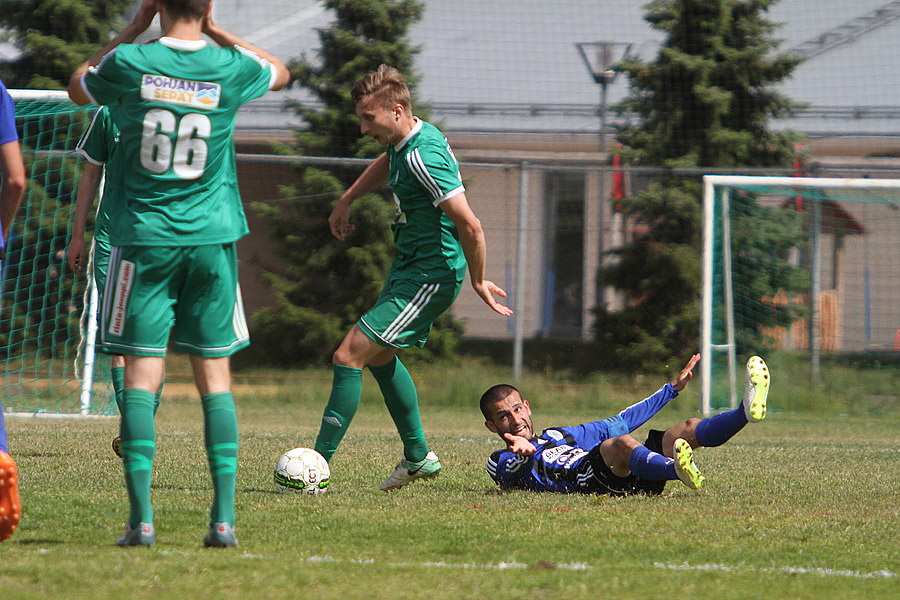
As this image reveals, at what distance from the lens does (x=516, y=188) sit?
1625 cm

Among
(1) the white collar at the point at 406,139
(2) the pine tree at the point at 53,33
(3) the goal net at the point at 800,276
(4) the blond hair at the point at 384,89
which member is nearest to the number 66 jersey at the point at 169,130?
(4) the blond hair at the point at 384,89

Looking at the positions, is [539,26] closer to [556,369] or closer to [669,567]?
[556,369]

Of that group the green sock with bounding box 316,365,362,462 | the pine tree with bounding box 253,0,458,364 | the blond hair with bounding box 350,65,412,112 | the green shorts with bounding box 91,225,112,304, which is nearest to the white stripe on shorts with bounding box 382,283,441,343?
the green sock with bounding box 316,365,362,462

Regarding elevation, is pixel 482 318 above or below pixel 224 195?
below

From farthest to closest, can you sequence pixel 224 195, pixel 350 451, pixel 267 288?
pixel 267 288
pixel 350 451
pixel 224 195

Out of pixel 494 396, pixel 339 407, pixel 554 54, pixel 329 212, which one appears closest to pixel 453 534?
pixel 494 396

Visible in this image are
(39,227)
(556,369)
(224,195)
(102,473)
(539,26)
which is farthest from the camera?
(539,26)

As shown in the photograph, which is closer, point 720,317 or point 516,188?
point 720,317

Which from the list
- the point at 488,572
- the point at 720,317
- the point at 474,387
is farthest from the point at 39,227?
the point at 488,572

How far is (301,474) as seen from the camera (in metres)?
4.50

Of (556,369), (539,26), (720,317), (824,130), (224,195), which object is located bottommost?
(556,369)

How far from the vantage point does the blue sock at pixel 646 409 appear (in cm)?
483

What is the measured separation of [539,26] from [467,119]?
2.58 m

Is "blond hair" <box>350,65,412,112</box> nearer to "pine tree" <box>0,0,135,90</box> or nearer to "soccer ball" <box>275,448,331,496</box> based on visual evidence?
"soccer ball" <box>275,448,331,496</box>
